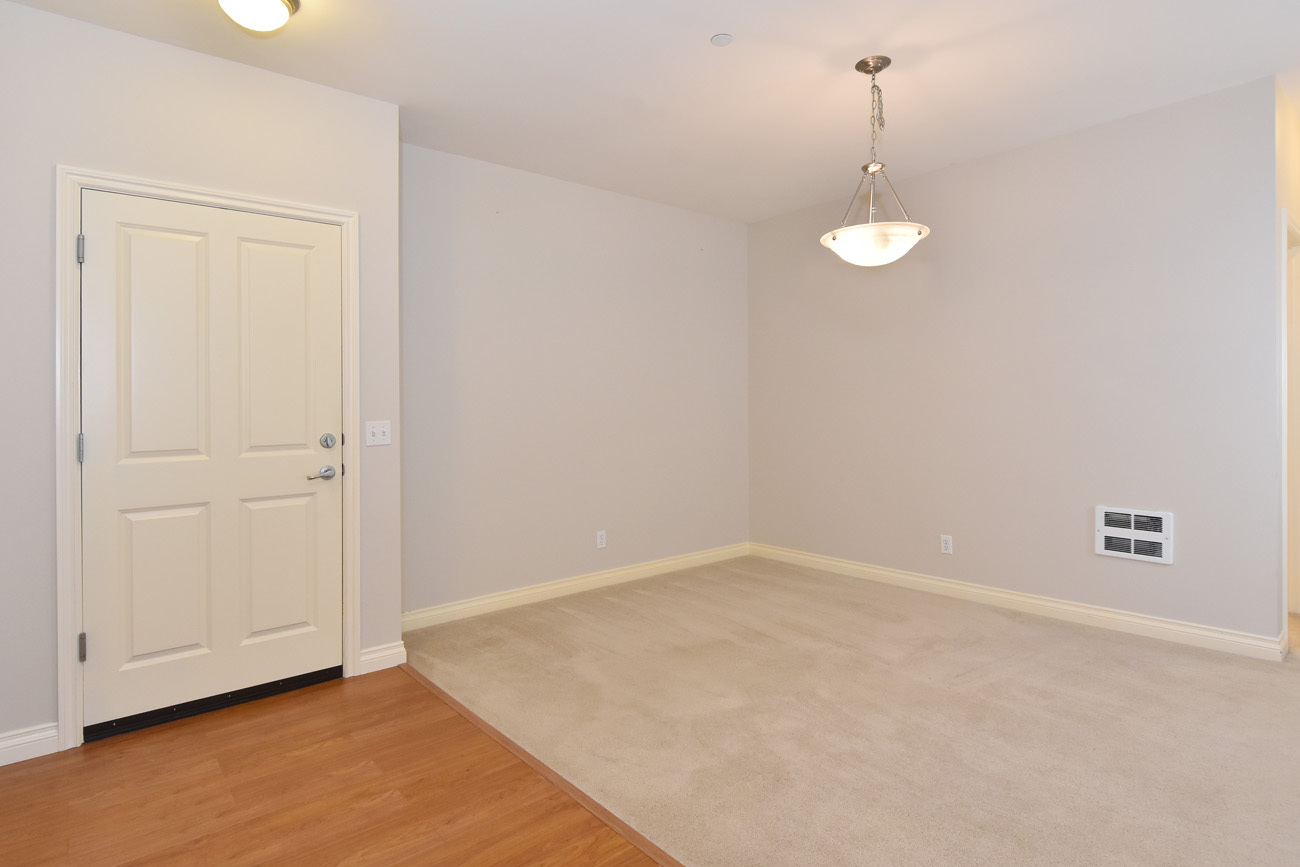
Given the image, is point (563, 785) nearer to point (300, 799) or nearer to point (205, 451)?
point (300, 799)

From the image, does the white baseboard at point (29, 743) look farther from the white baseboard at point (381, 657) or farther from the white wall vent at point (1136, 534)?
the white wall vent at point (1136, 534)

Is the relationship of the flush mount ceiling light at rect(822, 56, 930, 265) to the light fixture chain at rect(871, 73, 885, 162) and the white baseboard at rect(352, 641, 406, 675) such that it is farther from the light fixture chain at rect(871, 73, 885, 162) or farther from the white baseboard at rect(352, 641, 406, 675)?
the white baseboard at rect(352, 641, 406, 675)

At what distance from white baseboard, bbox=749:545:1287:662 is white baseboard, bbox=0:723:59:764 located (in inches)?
173

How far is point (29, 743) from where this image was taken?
2492 millimetres

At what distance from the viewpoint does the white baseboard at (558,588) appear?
3.95 meters

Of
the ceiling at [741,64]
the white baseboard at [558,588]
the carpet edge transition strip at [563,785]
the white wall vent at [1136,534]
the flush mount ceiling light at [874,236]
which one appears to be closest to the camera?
the carpet edge transition strip at [563,785]

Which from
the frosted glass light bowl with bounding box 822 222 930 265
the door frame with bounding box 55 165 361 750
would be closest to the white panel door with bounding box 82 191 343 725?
the door frame with bounding box 55 165 361 750

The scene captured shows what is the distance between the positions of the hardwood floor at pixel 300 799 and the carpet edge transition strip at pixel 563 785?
2 centimetres

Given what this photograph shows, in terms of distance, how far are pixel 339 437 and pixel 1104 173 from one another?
4209mm

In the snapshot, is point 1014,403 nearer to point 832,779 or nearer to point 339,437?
point 832,779

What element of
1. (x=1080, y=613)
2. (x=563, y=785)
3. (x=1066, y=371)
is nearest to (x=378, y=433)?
(x=563, y=785)

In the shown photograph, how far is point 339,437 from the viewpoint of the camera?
3201mm

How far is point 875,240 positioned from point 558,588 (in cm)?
288

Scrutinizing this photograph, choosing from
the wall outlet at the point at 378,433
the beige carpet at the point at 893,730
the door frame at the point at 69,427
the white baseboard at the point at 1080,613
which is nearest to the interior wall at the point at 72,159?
the door frame at the point at 69,427
